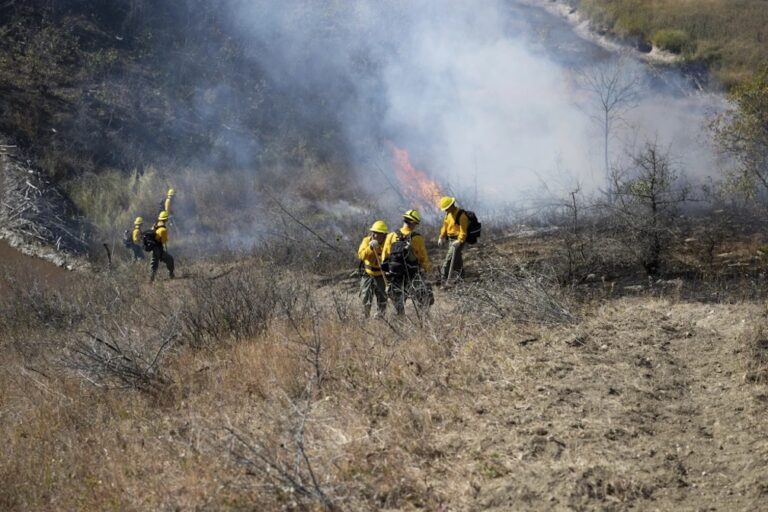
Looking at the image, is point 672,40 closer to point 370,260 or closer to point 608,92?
point 608,92

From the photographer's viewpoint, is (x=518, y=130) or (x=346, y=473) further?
(x=518, y=130)

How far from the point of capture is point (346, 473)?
428cm

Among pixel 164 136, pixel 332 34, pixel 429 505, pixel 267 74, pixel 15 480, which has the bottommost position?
pixel 15 480

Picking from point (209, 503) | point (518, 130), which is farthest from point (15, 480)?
point (518, 130)

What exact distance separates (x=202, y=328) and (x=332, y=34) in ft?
68.4

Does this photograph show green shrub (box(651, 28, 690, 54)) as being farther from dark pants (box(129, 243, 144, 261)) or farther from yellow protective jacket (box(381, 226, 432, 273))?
yellow protective jacket (box(381, 226, 432, 273))

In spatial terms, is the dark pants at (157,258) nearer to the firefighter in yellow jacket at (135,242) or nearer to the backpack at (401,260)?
the firefighter in yellow jacket at (135,242)

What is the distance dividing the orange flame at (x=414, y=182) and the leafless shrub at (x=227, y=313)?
959 centimetres

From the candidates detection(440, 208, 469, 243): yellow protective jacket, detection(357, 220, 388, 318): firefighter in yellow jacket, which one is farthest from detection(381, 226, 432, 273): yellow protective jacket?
detection(440, 208, 469, 243): yellow protective jacket

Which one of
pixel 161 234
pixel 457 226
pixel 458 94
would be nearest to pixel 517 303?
pixel 457 226

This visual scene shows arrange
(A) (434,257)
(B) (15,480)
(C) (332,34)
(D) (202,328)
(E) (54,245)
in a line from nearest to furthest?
(B) (15,480) < (D) (202,328) < (A) (434,257) < (E) (54,245) < (C) (332,34)

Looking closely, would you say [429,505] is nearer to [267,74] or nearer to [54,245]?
[54,245]

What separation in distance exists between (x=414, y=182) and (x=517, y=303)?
47.6 feet

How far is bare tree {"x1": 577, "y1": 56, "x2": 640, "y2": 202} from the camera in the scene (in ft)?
75.6
